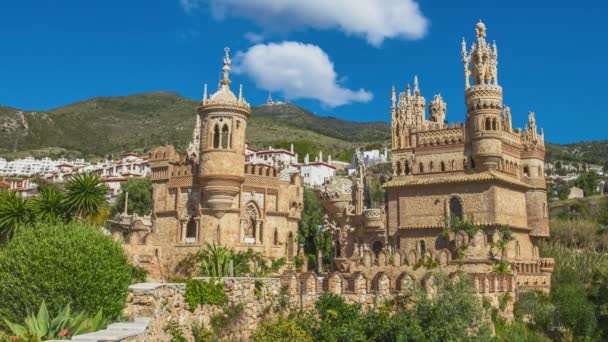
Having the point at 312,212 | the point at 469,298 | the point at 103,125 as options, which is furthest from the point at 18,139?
the point at 469,298

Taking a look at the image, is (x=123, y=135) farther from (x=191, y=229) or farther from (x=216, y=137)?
(x=216, y=137)

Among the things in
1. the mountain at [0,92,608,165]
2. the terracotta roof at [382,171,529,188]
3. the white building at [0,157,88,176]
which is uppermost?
the mountain at [0,92,608,165]

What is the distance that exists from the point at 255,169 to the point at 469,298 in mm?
17394

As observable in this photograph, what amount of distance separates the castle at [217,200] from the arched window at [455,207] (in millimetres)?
9261

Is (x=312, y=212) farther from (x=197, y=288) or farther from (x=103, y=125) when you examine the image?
(x=103, y=125)

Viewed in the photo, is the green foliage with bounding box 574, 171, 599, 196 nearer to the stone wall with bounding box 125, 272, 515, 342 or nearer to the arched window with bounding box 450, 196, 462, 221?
the arched window with bounding box 450, 196, 462, 221

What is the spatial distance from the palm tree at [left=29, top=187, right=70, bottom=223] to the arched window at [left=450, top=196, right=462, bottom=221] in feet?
68.8

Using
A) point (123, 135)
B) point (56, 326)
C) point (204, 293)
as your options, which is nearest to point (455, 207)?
point (204, 293)

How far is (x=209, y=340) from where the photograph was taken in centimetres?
1872

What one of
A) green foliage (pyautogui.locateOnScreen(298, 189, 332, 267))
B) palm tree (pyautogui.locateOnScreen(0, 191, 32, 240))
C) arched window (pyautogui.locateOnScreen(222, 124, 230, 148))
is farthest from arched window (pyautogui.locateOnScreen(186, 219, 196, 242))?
green foliage (pyautogui.locateOnScreen(298, 189, 332, 267))

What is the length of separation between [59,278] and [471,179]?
24.4 metres

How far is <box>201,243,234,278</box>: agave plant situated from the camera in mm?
27772

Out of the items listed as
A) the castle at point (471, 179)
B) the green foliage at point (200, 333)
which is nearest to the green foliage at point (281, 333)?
the green foliage at point (200, 333)

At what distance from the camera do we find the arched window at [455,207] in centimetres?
3359
